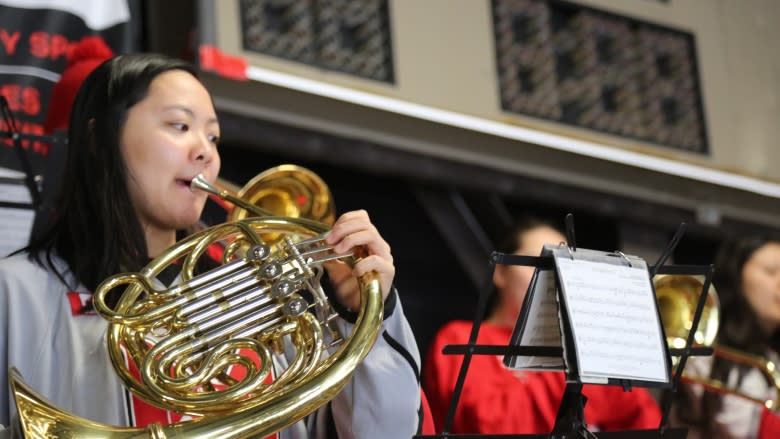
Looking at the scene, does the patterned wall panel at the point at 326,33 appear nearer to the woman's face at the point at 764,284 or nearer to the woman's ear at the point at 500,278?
the woman's ear at the point at 500,278

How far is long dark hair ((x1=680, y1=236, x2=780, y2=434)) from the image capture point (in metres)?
3.43

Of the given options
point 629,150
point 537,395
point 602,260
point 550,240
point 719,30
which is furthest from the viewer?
point 719,30

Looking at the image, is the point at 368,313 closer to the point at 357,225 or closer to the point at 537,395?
the point at 357,225

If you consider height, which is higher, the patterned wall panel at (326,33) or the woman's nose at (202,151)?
the patterned wall panel at (326,33)

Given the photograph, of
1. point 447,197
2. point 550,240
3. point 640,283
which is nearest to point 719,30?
point 447,197

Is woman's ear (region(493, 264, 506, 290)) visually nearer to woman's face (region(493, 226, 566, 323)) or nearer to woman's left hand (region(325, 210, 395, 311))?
woman's face (region(493, 226, 566, 323))

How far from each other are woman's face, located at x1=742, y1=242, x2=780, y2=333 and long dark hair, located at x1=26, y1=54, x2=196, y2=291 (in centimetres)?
239

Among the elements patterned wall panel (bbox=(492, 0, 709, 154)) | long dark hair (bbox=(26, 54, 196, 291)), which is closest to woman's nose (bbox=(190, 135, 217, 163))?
long dark hair (bbox=(26, 54, 196, 291))

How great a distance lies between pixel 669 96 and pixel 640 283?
2916 millimetres

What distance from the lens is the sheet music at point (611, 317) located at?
70.9 inches

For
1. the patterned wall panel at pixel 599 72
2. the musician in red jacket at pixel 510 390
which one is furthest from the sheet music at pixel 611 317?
the patterned wall panel at pixel 599 72

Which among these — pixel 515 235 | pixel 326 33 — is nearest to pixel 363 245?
pixel 515 235

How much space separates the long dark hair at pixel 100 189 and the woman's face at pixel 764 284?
2.39 m

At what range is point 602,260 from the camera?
1908 millimetres
